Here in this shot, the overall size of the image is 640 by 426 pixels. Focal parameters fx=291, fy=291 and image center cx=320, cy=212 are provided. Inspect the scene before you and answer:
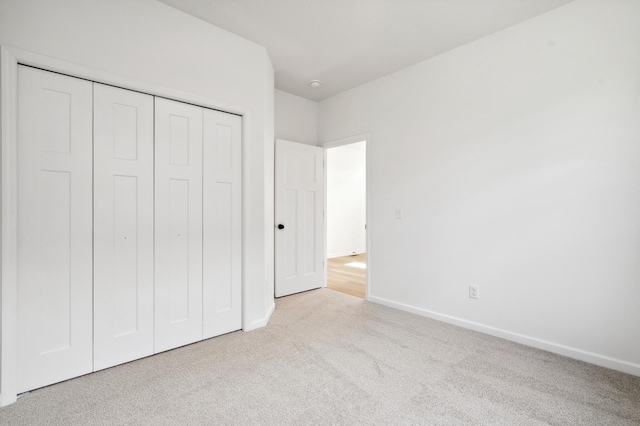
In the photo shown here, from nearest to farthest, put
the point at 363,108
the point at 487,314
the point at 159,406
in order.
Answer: the point at 159,406 < the point at 487,314 < the point at 363,108

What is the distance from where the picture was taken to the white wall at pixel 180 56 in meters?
1.80

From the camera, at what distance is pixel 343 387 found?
6.07 ft

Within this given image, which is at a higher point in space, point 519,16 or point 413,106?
point 519,16

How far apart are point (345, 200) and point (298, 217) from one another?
354cm

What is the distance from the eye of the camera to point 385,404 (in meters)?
1.69

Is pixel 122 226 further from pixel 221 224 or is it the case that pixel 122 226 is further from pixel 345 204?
pixel 345 204

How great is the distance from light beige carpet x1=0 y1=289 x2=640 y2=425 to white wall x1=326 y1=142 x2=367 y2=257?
447 centimetres

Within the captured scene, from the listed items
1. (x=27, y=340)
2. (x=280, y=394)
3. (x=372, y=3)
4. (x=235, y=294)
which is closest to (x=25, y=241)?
(x=27, y=340)

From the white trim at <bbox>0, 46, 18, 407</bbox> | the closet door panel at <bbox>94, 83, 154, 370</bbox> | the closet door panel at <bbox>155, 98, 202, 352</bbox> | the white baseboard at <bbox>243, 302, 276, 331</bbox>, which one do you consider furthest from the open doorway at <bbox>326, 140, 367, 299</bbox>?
the white trim at <bbox>0, 46, 18, 407</bbox>

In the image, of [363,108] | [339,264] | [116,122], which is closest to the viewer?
[116,122]

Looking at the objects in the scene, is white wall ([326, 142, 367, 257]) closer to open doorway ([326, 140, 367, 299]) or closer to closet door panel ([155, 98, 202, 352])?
open doorway ([326, 140, 367, 299])

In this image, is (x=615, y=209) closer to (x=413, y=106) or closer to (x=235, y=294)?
(x=413, y=106)

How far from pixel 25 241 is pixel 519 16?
12.8 ft

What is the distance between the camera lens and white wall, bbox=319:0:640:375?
207 cm
